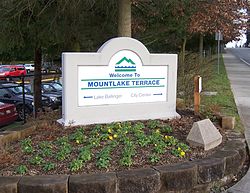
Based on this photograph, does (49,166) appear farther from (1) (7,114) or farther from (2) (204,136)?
(1) (7,114)

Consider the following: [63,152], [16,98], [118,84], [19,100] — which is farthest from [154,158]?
[16,98]

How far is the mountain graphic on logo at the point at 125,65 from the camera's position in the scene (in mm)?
5957

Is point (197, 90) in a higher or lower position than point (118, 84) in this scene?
lower

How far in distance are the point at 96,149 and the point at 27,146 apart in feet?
3.19

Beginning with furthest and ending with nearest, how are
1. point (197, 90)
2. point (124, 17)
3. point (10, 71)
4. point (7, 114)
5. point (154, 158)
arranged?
point (10, 71) < point (7, 114) < point (124, 17) < point (197, 90) < point (154, 158)

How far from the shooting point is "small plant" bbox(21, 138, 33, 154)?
4.55 meters

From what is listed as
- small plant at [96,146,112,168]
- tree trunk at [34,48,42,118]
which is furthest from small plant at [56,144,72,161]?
tree trunk at [34,48,42,118]

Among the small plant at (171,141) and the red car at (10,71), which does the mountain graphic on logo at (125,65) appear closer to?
the small plant at (171,141)

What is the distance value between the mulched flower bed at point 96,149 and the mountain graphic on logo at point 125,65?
3.10 ft

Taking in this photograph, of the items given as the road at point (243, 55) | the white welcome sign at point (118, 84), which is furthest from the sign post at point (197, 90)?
the road at point (243, 55)

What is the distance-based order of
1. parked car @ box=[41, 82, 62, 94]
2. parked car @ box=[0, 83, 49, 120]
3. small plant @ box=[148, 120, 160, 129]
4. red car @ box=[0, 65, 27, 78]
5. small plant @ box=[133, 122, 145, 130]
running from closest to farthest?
small plant @ box=[133, 122, 145, 130] < small plant @ box=[148, 120, 160, 129] < parked car @ box=[0, 83, 49, 120] < parked car @ box=[41, 82, 62, 94] < red car @ box=[0, 65, 27, 78]

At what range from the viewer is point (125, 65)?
6.03m

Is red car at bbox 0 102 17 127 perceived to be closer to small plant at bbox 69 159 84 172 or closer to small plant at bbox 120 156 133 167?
small plant at bbox 69 159 84 172

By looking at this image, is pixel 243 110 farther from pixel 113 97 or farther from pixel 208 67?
pixel 113 97
